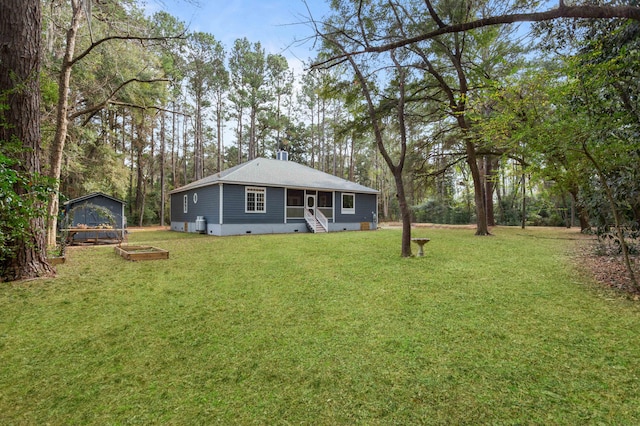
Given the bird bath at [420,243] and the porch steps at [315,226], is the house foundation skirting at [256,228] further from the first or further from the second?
the bird bath at [420,243]

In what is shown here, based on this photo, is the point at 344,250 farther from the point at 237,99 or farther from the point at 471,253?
the point at 237,99

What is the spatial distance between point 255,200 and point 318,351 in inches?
481

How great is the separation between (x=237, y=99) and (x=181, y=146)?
7.79m

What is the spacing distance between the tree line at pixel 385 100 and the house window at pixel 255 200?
4542 mm

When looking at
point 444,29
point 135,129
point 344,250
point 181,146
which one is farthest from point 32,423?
point 181,146

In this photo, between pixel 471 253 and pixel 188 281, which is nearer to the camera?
pixel 188 281

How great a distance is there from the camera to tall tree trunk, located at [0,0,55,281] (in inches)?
174

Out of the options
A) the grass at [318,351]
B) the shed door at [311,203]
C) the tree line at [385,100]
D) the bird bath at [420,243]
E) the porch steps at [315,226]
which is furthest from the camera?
the shed door at [311,203]

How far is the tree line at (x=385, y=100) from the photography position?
4.36m

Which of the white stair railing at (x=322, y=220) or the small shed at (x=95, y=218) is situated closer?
the small shed at (x=95, y=218)

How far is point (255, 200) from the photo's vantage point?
14.3 m

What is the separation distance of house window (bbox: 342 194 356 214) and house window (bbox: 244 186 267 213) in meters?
5.20

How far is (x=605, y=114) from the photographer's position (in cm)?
434

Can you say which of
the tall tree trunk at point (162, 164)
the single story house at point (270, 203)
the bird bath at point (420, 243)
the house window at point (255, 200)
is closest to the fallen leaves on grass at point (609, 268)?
the bird bath at point (420, 243)
